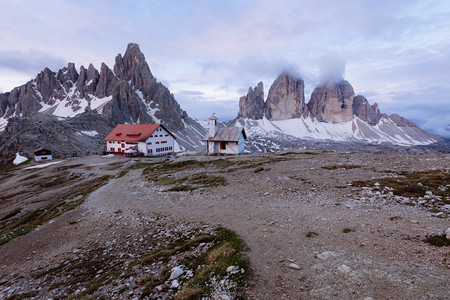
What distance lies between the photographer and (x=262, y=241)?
9.55 metres

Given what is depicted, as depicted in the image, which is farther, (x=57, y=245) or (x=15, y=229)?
(x=15, y=229)

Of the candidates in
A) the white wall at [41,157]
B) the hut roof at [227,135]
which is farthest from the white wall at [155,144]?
the hut roof at [227,135]

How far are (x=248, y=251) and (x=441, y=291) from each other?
5712 mm

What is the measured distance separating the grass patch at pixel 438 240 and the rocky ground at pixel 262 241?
26 cm

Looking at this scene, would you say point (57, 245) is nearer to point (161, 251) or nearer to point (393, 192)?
point (161, 251)

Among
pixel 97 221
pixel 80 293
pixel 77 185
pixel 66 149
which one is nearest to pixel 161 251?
pixel 80 293

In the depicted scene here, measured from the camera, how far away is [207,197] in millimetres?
18141

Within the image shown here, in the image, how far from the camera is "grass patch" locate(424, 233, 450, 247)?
25.9 feet

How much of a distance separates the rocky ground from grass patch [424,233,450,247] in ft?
0.84

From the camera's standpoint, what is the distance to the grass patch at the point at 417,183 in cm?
1368

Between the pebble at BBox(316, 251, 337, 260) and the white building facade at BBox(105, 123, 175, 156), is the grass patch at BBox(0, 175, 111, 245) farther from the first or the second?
the white building facade at BBox(105, 123, 175, 156)

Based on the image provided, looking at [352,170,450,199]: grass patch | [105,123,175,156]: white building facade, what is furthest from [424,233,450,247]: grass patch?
[105,123,175,156]: white building facade

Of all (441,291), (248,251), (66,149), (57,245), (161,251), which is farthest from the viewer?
(66,149)

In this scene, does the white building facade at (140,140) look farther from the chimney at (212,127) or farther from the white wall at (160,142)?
the chimney at (212,127)
